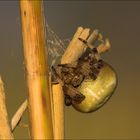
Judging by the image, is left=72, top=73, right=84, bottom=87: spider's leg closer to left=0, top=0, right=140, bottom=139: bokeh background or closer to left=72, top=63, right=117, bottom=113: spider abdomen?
left=72, top=63, right=117, bottom=113: spider abdomen

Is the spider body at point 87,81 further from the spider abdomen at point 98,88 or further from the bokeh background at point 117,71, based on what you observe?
the bokeh background at point 117,71

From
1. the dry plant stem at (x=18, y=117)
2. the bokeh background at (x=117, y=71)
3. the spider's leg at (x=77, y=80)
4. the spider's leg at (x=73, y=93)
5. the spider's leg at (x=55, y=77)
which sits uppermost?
the spider's leg at (x=55, y=77)

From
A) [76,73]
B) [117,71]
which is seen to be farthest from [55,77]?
[117,71]

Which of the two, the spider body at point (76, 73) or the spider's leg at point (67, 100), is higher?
the spider body at point (76, 73)

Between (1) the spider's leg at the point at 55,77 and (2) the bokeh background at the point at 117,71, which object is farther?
(2) the bokeh background at the point at 117,71

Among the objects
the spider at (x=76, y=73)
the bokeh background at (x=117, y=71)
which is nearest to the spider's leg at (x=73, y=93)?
the spider at (x=76, y=73)

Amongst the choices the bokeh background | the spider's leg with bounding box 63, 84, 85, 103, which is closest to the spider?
the spider's leg with bounding box 63, 84, 85, 103

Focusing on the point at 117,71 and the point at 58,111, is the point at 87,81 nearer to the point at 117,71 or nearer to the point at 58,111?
the point at 58,111

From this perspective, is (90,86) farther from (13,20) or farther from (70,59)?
(13,20)
